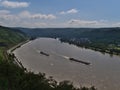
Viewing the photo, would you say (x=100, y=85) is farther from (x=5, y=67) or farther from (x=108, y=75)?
(x=5, y=67)

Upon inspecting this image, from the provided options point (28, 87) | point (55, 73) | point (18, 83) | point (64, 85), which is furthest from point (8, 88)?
point (55, 73)

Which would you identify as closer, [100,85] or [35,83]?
[35,83]

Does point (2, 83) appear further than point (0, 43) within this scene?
No

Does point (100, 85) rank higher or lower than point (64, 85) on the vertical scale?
lower

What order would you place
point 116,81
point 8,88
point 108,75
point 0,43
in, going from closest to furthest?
point 8,88, point 116,81, point 108,75, point 0,43

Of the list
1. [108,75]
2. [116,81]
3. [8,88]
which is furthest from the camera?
[108,75]

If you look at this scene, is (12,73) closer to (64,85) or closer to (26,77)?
(26,77)

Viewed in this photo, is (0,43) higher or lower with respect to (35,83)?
lower

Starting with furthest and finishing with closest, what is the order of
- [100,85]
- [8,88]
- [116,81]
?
1. [116,81]
2. [100,85]
3. [8,88]

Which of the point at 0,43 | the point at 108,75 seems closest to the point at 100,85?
the point at 108,75
